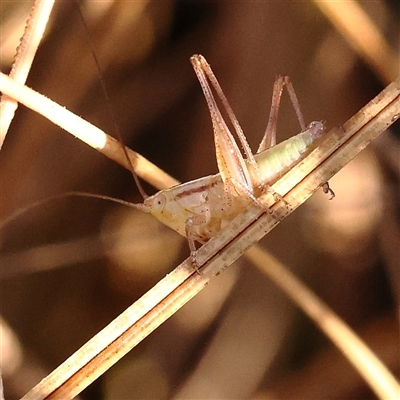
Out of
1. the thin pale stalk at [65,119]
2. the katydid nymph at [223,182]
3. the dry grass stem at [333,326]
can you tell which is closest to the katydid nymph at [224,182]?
the katydid nymph at [223,182]

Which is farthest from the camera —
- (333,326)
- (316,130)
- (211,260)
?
(333,326)

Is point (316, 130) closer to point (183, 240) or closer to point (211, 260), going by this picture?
point (211, 260)

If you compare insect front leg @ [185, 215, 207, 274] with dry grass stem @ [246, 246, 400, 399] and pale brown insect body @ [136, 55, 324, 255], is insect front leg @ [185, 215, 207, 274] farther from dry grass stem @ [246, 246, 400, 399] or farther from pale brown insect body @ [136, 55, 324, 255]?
dry grass stem @ [246, 246, 400, 399]

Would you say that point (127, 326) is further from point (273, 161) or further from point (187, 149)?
point (187, 149)

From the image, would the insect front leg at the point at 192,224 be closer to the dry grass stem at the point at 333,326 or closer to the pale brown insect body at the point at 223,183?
the pale brown insect body at the point at 223,183

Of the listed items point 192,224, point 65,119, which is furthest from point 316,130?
point 65,119

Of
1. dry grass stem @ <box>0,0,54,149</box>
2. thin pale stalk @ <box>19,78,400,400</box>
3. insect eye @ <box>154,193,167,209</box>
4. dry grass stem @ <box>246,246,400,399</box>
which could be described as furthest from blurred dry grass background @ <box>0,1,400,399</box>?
thin pale stalk @ <box>19,78,400,400</box>
